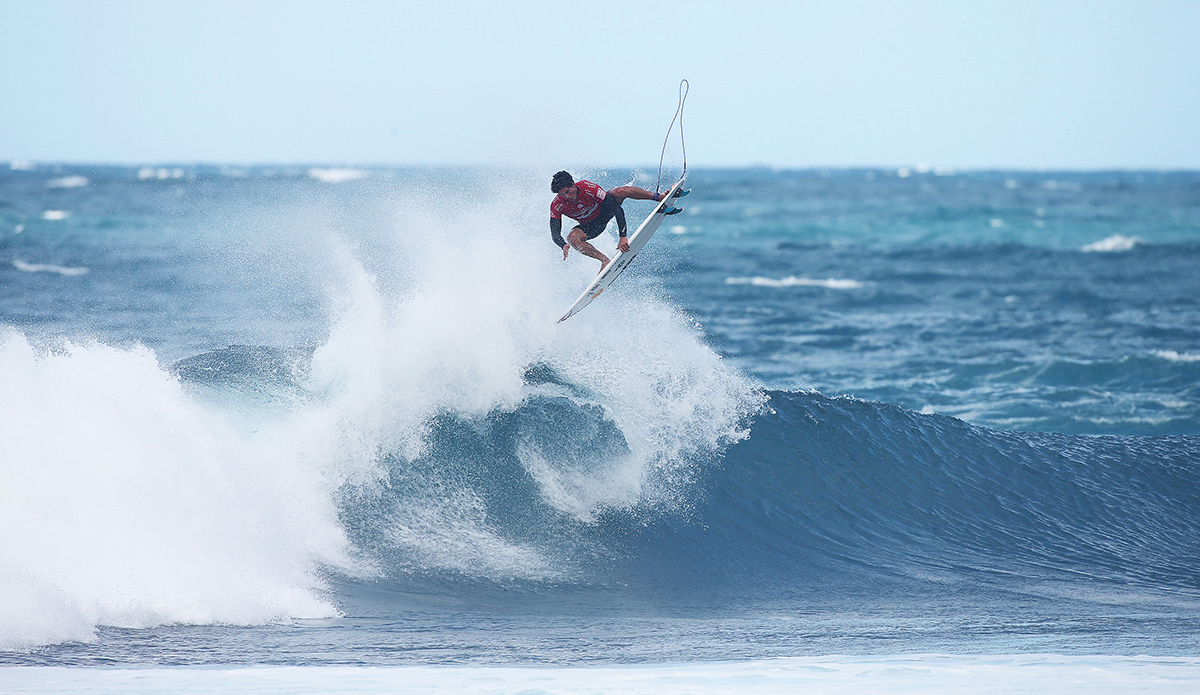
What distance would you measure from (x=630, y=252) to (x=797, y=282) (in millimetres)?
21315

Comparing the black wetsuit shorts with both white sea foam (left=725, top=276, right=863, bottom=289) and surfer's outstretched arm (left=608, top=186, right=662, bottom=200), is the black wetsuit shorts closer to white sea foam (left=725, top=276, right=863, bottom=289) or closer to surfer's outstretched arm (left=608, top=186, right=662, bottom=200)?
surfer's outstretched arm (left=608, top=186, right=662, bottom=200)

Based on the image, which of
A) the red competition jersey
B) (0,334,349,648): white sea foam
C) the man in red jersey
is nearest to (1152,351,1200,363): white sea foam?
the man in red jersey

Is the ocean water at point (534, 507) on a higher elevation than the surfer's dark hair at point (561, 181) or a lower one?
lower

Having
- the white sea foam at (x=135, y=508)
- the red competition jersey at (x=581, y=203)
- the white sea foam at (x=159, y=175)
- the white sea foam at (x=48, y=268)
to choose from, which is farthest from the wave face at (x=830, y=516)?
the white sea foam at (x=159, y=175)

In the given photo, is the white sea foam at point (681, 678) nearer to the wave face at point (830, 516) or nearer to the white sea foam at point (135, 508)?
the white sea foam at point (135, 508)

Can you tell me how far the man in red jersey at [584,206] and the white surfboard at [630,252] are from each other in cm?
19

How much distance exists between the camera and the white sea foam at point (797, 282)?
2898 centimetres

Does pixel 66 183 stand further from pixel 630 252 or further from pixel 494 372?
pixel 630 252

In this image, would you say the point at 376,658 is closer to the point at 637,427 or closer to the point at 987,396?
the point at 637,427

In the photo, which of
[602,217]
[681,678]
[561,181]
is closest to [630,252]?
[602,217]

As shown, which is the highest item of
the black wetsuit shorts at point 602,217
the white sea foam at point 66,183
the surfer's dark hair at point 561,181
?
the white sea foam at point 66,183

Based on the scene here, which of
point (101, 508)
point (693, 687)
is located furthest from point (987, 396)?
point (101, 508)

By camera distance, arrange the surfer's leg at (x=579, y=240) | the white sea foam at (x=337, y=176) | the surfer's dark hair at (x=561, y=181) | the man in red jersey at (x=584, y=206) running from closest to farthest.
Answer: the surfer's dark hair at (x=561, y=181), the man in red jersey at (x=584, y=206), the surfer's leg at (x=579, y=240), the white sea foam at (x=337, y=176)

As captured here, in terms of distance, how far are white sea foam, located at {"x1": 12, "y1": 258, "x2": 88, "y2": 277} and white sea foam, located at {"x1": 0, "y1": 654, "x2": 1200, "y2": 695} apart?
81.8ft
